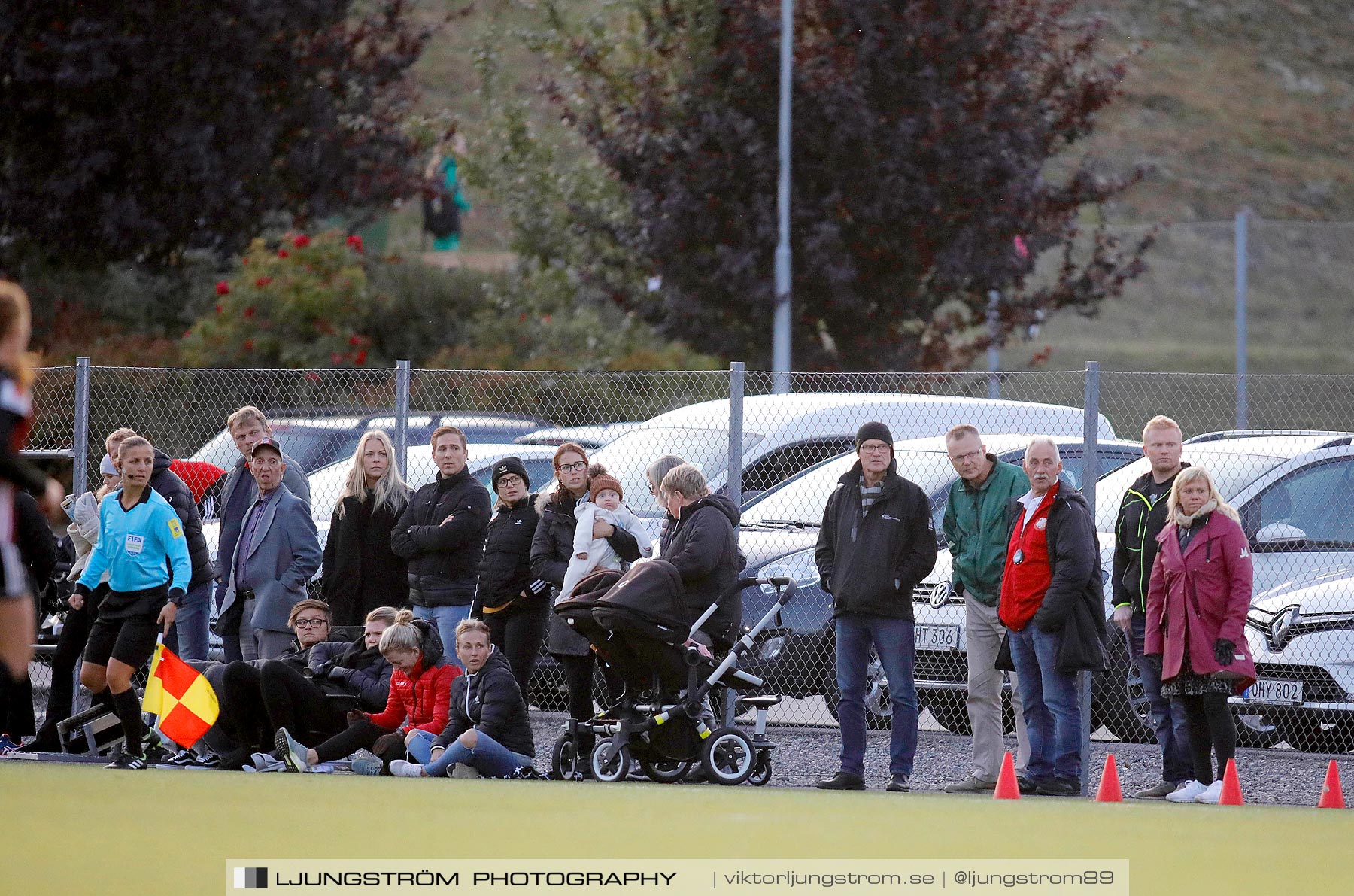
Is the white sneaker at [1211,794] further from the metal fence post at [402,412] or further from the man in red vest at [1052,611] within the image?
the metal fence post at [402,412]

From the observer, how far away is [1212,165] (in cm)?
8400

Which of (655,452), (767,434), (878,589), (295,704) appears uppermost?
(767,434)

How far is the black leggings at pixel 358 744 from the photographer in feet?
36.4

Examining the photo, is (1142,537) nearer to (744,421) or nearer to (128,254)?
(744,421)

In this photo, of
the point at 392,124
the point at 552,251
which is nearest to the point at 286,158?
the point at 392,124

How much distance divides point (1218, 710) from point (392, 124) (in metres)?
21.5

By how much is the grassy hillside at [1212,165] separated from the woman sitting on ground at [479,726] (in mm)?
17474

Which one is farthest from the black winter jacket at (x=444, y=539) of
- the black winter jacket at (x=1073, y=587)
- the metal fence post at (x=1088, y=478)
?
the metal fence post at (x=1088, y=478)

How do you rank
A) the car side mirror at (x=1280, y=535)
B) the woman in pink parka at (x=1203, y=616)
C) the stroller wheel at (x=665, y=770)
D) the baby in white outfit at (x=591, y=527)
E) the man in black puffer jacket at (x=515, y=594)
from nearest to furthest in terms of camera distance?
the woman in pink parka at (x=1203, y=616), the stroller wheel at (x=665, y=770), the baby in white outfit at (x=591, y=527), the man in black puffer jacket at (x=515, y=594), the car side mirror at (x=1280, y=535)

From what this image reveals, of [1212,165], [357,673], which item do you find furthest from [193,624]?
[1212,165]

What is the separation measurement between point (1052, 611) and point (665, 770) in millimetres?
2301

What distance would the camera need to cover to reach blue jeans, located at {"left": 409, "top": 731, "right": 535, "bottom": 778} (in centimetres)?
1075

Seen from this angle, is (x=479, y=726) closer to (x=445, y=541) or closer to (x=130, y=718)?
(x=445, y=541)

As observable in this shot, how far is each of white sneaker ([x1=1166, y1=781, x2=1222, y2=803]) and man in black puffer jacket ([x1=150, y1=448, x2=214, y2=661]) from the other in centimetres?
566
